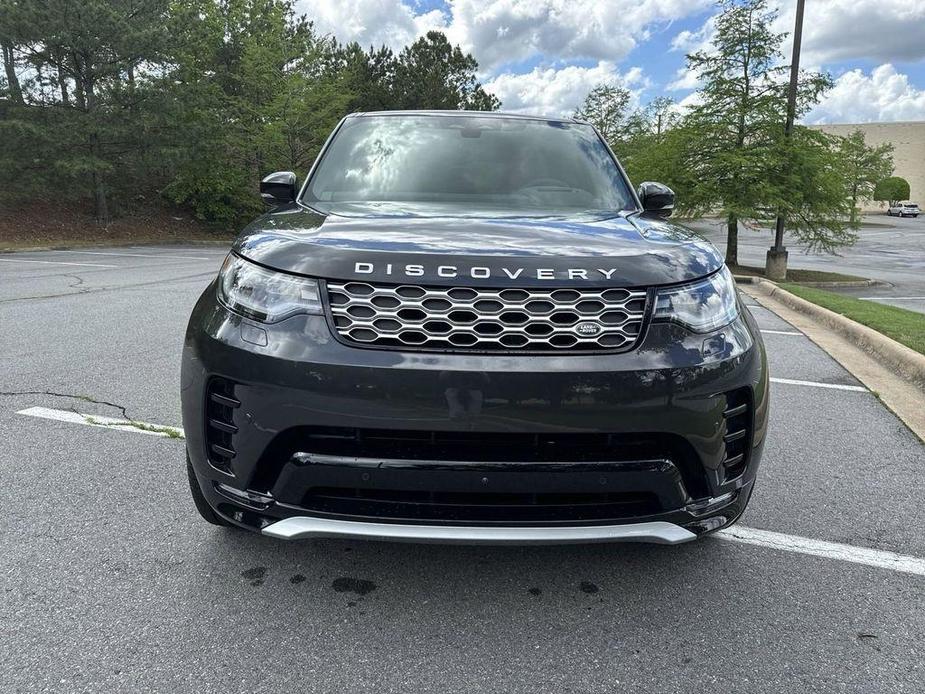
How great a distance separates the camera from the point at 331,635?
6.66 ft

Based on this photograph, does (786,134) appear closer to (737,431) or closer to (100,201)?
(737,431)

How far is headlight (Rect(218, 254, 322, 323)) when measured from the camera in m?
1.98

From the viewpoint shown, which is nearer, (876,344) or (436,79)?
(876,344)

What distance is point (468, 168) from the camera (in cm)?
329

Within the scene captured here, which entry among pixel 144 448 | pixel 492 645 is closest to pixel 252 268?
pixel 492 645

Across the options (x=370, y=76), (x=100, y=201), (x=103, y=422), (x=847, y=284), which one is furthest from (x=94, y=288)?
(x=370, y=76)

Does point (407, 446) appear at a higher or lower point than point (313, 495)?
higher

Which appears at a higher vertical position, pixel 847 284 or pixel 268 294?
pixel 268 294

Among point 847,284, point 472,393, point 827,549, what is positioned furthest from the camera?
point 847,284

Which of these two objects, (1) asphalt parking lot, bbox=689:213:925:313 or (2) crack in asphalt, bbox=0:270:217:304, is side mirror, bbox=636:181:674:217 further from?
(2) crack in asphalt, bbox=0:270:217:304

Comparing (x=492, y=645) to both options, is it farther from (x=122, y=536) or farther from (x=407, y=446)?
(x=122, y=536)

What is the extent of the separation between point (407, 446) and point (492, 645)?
66cm

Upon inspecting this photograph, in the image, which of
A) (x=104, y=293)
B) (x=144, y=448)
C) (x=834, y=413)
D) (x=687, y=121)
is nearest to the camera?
(x=144, y=448)

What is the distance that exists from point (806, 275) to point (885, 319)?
42.0 ft
